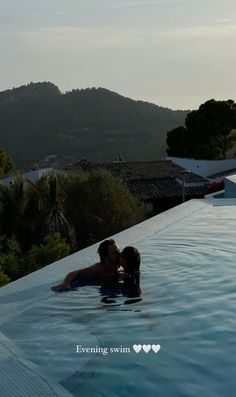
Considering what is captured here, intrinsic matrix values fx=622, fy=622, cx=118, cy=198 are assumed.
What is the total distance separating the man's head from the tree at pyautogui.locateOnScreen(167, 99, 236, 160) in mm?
35318

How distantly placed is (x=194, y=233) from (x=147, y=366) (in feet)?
18.0

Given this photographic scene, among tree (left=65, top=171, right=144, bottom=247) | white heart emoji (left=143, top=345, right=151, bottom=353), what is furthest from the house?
white heart emoji (left=143, top=345, right=151, bottom=353)

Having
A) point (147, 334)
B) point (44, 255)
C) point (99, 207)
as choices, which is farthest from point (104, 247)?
point (99, 207)

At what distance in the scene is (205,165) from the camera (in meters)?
36.8

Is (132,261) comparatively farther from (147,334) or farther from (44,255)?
(44,255)

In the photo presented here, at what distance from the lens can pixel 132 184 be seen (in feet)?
101

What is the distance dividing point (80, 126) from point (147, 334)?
69878 mm

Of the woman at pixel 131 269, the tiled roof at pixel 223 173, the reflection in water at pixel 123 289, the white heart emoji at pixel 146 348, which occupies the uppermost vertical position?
the woman at pixel 131 269

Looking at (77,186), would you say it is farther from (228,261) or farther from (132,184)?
(228,261)

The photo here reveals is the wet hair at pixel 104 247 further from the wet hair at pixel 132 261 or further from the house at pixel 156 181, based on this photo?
the house at pixel 156 181

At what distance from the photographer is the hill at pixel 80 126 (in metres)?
69.1

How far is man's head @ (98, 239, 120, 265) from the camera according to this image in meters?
6.35

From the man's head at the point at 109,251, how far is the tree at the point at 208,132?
116 feet

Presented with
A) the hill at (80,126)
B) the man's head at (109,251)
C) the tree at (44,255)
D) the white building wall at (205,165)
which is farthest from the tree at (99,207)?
the hill at (80,126)
